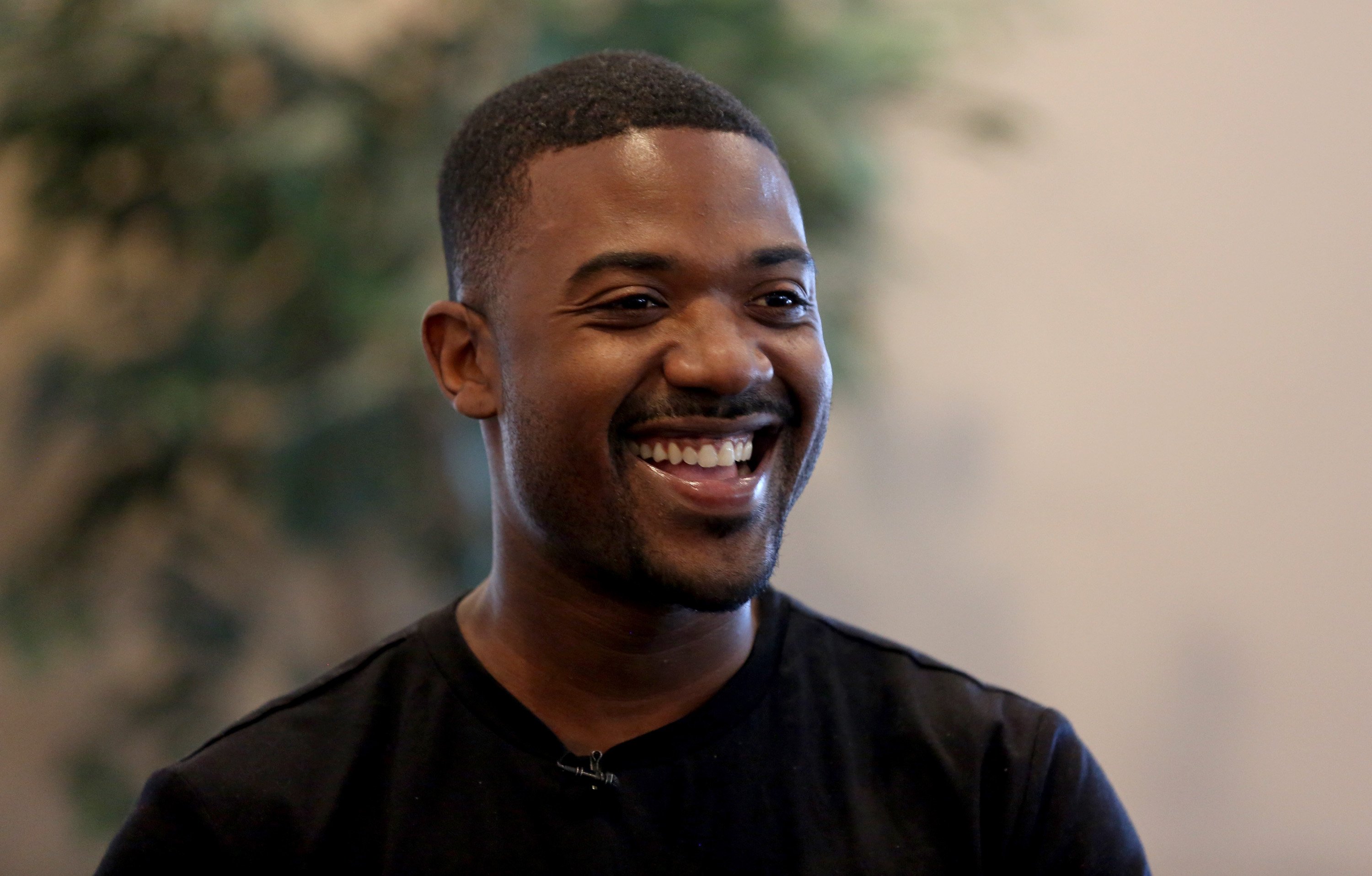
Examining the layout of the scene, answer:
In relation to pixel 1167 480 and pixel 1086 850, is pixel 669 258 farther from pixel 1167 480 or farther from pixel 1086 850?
pixel 1167 480

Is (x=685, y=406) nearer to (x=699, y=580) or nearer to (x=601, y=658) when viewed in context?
(x=699, y=580)

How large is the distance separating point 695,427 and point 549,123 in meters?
0.35

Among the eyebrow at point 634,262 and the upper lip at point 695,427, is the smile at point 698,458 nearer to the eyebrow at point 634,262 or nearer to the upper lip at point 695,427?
the upper lip at point 695,427

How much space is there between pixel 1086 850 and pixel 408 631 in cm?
71

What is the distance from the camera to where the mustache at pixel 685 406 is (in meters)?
1.17

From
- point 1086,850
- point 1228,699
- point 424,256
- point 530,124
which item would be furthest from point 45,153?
point 1228,699

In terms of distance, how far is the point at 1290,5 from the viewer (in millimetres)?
2410

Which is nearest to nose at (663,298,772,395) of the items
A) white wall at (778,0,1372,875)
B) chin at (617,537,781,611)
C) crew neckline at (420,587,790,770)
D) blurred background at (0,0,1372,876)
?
chin at (617,537,781,611)

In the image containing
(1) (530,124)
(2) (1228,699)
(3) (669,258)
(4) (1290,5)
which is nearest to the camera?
(3) (669,258)

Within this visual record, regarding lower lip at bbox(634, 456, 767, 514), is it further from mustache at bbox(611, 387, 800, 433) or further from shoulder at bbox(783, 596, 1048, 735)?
shoulder at bbox(783, 596, 1048, 735)

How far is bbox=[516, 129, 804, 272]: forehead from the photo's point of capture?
118 cm

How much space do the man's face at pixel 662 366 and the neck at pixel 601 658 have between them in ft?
0.16

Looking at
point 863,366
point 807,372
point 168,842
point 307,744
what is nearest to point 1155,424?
point 863,366

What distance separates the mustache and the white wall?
1.18 meters
